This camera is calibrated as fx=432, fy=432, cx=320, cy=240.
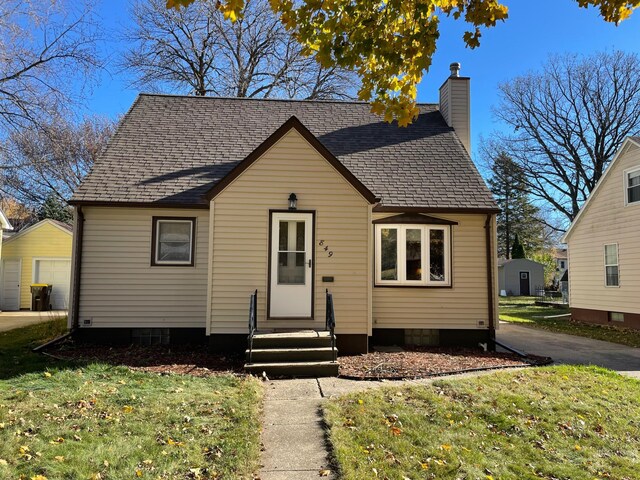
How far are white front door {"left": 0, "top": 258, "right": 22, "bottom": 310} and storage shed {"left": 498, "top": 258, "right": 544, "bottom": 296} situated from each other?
121ft

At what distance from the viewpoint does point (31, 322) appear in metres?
14.2

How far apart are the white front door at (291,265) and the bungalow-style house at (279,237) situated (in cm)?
2

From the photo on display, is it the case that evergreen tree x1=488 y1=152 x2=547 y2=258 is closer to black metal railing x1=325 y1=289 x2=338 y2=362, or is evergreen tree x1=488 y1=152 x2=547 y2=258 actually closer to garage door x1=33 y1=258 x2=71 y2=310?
garage door x1=33 y1=258 x2=71 y2=310

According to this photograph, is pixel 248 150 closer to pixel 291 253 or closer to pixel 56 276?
pixel 291 253

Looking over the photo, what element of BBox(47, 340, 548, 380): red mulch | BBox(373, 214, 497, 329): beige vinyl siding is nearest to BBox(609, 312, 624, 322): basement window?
BBox(373, 214, 497, 329): beige vinyl siding

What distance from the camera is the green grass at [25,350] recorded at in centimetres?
704

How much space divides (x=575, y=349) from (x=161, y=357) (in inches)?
380

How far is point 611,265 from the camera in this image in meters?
15.3

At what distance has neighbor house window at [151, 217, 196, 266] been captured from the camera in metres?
9.91

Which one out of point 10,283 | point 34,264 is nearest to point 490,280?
point 34,264

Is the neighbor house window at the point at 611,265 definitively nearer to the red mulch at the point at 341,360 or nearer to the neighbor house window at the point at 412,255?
the red mulch at the point at 341,360

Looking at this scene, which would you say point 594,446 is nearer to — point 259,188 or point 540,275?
point 259,188

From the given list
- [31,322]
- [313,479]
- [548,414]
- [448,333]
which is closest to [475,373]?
[548,414]

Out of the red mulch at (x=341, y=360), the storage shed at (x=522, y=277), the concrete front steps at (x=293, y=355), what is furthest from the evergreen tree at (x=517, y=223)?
the concrete front steps at (x=293, y=355)
